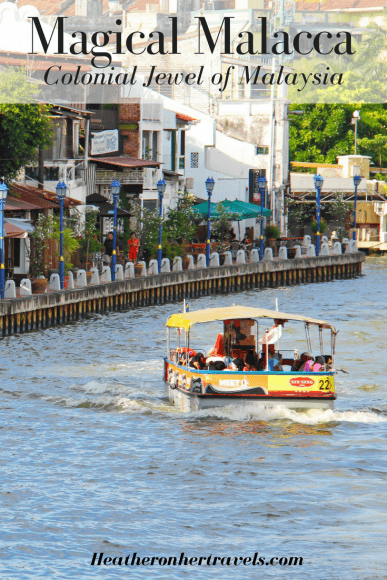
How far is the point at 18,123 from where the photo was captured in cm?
4422

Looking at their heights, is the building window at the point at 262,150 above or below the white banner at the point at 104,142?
above

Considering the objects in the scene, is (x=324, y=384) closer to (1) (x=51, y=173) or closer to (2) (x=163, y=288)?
(2) (x=163, y=288)

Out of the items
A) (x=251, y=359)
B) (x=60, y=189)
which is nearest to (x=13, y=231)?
(x=60, y=189)

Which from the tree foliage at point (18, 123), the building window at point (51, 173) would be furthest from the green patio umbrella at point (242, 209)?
the tree foliage at point (18, 123)

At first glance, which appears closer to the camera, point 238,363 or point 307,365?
point 307,365

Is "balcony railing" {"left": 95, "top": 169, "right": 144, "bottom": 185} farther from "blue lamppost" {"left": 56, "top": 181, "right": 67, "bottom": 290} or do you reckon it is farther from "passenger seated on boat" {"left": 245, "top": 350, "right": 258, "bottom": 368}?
"passenger seated on boat" {"left": 245, "top": 350, "right": 258, "bottom": 368}

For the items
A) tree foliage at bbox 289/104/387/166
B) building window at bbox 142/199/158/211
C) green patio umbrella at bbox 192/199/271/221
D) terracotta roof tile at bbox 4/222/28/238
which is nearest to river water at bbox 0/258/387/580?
terracotta roof tile at bbox 4/222/28/238

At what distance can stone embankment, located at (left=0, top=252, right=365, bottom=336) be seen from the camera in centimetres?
4009

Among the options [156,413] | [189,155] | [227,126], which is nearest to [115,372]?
[156,413]

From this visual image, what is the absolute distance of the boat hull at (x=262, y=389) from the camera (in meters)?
24.8

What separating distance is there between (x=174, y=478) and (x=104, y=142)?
41034 millimetres

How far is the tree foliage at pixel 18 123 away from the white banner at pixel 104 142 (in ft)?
41.0

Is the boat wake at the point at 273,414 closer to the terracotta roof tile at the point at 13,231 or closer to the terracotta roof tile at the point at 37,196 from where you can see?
the terracotta roof tile at the point at 13,231

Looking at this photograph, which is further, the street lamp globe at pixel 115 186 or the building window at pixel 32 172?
the building window at pixel 32 172
